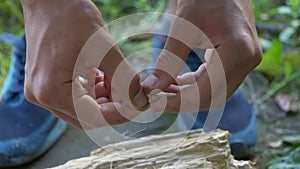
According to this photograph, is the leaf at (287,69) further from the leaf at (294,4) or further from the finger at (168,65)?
the finger at (168,65)

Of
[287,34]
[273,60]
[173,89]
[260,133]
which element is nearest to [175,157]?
[173,89]

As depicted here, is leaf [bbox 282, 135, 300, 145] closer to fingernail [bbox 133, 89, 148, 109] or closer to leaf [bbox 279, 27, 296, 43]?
leaf [bbox 279, 27, 296, 43]

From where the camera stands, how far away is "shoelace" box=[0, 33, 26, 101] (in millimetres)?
1297

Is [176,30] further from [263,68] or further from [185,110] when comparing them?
[263,68]

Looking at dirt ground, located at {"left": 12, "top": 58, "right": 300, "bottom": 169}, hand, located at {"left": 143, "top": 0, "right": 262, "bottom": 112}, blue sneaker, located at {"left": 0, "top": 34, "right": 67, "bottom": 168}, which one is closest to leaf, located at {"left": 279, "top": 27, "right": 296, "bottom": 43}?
dirt ground, located at {"left": 12, "top": 58, "right": 300, "bottom": 169}

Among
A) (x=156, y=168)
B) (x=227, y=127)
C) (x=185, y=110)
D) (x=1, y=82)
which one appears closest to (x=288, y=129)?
(x=227, y=127)

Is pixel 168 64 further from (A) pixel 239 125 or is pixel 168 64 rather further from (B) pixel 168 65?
(A) pixel 239 125

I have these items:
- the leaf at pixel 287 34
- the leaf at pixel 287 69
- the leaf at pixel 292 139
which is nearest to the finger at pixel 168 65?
the leaf at pixel 292 139

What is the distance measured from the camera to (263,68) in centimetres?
153

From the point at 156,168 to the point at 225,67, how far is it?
319 millimetres

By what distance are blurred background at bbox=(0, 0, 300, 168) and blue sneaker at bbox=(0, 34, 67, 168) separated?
0.21 meters

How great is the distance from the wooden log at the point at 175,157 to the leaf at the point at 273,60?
0.61m

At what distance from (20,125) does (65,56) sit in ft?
2.28

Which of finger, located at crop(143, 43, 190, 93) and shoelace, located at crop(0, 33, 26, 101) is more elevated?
finger, located at crop(143, 43, 190, 93)
